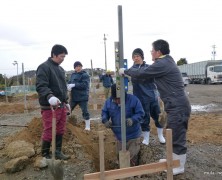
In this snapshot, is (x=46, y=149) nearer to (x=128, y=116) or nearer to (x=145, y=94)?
(x=128, y=116)

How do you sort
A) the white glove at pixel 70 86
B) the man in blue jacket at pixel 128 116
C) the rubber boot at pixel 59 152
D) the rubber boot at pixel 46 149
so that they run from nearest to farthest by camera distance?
the man in blue jacket at pixel 128 116 < the rubber boot at pixel 46 149 < the rubber boot at pixel 59 152 < the white glove at pixel 70 86

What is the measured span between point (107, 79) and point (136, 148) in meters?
10.3

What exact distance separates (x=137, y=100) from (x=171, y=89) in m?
0.69

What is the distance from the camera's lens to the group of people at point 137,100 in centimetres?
418

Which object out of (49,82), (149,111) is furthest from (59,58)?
(149,111)

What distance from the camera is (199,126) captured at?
7973mm

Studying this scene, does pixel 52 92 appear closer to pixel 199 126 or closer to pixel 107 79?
pixel 199 126

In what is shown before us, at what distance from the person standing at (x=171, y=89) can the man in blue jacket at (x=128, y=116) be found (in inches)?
21.5

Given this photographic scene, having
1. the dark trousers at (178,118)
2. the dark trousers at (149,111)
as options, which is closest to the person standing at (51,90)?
the dark trousers at (149,111)

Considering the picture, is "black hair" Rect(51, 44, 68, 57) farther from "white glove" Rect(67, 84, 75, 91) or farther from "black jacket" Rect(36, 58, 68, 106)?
"white glove" Rect(67, 84, 75, 91)

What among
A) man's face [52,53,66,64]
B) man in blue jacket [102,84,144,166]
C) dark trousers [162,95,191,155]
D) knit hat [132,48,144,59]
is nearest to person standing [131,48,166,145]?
knit hat [132,48,144,59]

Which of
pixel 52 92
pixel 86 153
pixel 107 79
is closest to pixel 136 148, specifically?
pixel 86 153

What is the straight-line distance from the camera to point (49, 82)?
476cm

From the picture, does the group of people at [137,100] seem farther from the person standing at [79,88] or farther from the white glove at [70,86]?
the person standing at [79,88]
